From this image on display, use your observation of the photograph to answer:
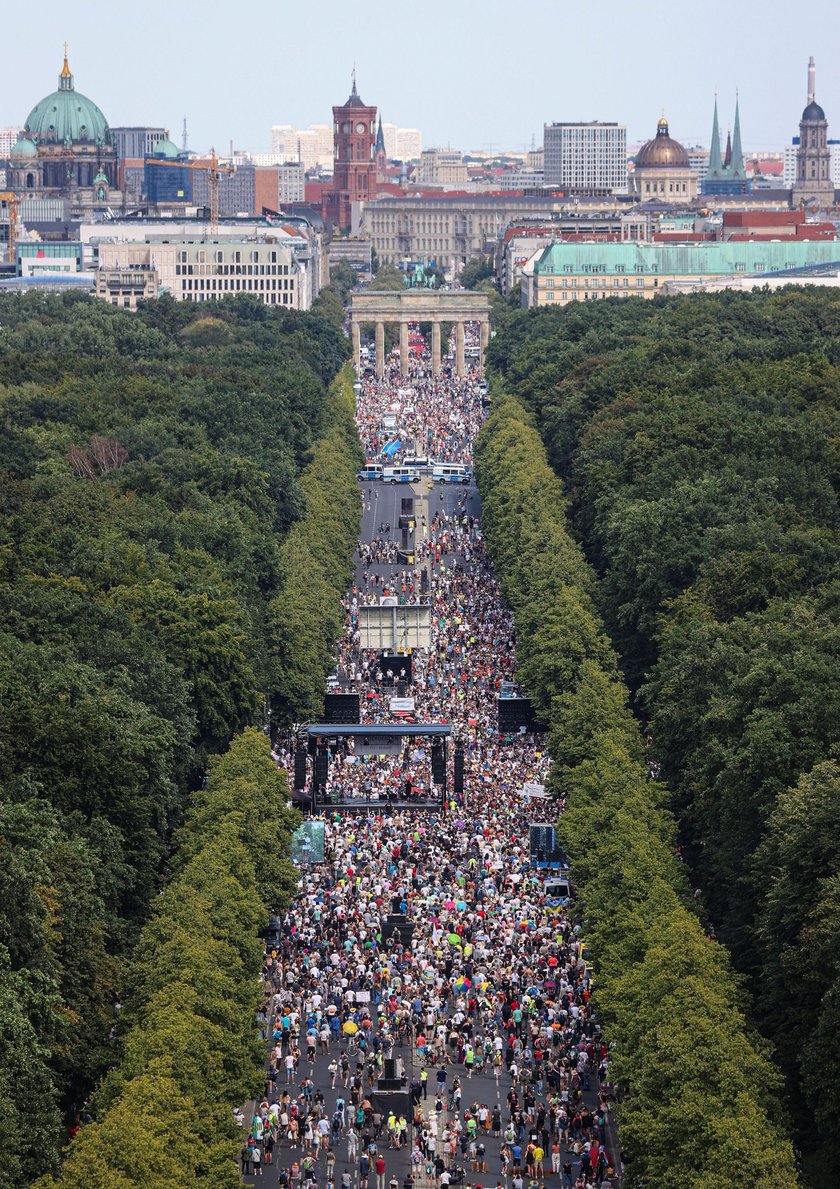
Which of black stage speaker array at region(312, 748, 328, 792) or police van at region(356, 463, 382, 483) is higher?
police van at region(356, 463, 382, 483)

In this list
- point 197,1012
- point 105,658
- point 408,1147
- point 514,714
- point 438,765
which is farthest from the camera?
point 514,714

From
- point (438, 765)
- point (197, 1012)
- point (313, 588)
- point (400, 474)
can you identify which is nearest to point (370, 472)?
point (400, 474)

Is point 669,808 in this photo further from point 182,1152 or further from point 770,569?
point 182,1152

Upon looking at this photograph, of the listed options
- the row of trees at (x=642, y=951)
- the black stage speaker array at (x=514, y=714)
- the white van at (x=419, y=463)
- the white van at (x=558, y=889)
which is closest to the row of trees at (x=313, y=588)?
the black stage speaker array at (x=514, y=714)

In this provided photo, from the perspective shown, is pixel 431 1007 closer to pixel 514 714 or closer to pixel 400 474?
pixel 514 714

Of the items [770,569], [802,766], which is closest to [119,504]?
[770,569]

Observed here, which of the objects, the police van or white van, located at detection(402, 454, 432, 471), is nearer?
the police van

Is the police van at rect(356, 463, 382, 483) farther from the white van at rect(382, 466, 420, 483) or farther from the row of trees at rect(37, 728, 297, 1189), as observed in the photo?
the row of trees at rect(37, 728, 297, 1189)

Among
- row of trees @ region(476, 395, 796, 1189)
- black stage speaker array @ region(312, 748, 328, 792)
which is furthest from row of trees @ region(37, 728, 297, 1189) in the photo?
black stage speaker array @ region(312, 748, 328, 792)
